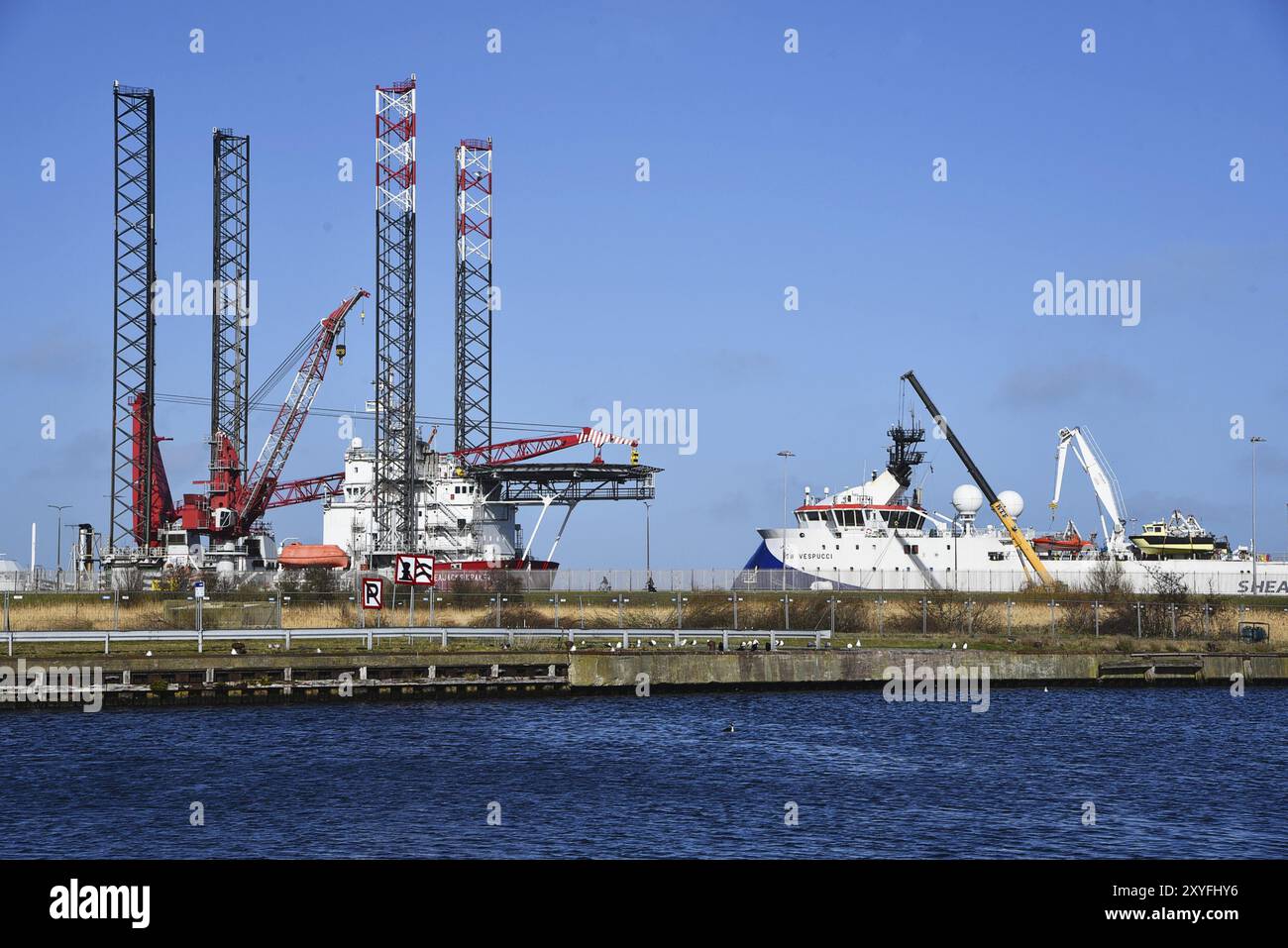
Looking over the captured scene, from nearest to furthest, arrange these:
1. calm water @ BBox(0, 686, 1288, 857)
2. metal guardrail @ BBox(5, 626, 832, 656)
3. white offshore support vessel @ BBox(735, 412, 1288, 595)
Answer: calm water @ BBox(0, 686, 1288, 857)
metal guardrail @ BBox(5, 626, 832, 656)
white offshore support vessel @ BBox(735, 412, 1288, 595)

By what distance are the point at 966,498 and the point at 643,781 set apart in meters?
66.8

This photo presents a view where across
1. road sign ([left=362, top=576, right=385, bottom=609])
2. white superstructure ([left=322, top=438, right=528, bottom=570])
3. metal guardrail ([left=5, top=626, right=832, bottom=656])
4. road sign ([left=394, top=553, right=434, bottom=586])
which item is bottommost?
metal guardrail ([left=5, top=626, right=832, bottom=656])

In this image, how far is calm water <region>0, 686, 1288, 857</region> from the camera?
28484 millimetres

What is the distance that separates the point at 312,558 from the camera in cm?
10212

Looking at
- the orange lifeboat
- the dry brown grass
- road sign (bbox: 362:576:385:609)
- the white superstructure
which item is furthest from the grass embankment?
the orange lifeboat

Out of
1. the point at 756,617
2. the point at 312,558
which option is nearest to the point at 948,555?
the point at 756,617

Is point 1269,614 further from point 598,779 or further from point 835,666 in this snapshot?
point 598,779

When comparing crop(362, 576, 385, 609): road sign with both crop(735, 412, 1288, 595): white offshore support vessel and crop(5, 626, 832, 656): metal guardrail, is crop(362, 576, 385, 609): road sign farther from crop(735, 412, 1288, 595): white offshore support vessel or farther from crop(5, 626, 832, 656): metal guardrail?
crop(735, 412, 1288, 595): white offshore support vessel

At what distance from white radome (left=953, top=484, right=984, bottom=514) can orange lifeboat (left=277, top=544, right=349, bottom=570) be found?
46.5m

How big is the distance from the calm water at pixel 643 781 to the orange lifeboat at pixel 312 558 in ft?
166

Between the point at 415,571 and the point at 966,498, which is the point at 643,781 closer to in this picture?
the point at 415,571
